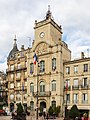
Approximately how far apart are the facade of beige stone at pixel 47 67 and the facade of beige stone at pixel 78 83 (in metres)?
1.56

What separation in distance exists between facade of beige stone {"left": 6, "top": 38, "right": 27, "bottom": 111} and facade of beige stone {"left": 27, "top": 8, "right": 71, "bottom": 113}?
4.45 metres

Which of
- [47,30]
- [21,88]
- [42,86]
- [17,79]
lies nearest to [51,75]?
[42,86]

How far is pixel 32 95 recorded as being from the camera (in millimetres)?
59062

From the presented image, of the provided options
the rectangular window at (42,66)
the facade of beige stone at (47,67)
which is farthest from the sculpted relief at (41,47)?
the rectangular window at (42,66)

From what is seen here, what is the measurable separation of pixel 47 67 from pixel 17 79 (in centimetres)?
1297

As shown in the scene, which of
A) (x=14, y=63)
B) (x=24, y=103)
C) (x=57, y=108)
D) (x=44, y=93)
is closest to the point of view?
(x=57, y=108)

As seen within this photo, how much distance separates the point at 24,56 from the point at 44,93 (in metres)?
14.0

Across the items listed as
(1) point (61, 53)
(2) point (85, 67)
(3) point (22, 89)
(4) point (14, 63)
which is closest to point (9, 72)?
(4) point (14, 63)

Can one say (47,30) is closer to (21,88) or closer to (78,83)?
(78,83)

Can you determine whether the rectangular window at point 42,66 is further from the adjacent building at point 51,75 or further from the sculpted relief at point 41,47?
the sculpted relief at point 41,47

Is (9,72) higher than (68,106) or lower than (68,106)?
higher

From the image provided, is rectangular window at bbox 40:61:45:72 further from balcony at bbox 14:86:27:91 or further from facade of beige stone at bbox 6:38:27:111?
balcony at bbox 14:86:27:91

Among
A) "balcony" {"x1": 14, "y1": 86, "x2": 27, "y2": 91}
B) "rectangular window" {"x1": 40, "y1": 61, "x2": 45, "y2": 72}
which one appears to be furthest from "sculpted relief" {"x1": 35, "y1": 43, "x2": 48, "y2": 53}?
"balcony" {"x1": 14, "y1": 86, "x2": 27, "y2": 91}

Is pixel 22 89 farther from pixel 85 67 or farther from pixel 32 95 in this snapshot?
pixel 85 67
